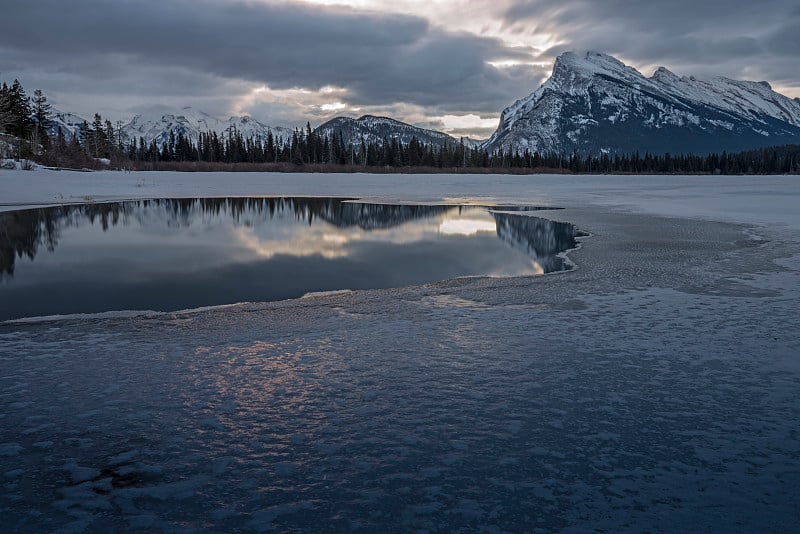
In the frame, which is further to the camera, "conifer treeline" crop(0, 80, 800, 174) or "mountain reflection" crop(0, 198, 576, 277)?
"conifer treeline" crop(0, 80, 800, 174)

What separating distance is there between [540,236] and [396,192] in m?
30.6

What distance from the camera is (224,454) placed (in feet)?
16.6

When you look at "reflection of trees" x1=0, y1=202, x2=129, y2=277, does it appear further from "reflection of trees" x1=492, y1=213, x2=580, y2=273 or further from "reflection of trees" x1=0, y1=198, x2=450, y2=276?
"reflection of trees" x1=492, y1=213, x2=580, y2=273

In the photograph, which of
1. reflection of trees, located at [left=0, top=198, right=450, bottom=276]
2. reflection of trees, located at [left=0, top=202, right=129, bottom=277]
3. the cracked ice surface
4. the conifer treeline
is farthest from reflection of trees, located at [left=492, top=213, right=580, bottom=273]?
the conifer treeline

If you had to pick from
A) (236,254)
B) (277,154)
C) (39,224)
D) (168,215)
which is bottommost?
(236,254)

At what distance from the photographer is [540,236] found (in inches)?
848

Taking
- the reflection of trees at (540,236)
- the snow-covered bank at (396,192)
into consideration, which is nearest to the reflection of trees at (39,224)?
the snow-covered bank at (396,192)

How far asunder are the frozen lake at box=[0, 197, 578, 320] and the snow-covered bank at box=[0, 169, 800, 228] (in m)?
9.44

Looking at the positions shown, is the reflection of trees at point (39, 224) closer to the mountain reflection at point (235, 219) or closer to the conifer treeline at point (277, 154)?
the mountain reflection at point (235, 219)

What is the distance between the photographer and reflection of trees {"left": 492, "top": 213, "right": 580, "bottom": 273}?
53.2 feet

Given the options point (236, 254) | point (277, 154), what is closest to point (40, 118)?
point (277, 154)

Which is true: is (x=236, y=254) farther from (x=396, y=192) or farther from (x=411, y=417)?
(x=396, y=192)

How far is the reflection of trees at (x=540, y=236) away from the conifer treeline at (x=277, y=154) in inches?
2287

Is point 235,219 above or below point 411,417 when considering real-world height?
above
